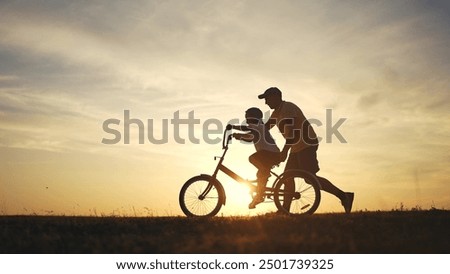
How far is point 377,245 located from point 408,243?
2.10 feet

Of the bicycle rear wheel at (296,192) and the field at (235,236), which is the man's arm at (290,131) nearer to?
the bicycle rear wheel at (296,192)

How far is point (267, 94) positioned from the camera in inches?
542

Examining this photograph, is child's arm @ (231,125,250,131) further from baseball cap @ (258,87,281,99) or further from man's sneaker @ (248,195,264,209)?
man's sneaker @ (248,195,264,209)

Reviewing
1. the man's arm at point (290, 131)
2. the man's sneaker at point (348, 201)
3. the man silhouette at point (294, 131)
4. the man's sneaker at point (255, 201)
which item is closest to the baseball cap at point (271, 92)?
the man silhouette at point (294, 131)

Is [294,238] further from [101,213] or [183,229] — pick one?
[101,213]

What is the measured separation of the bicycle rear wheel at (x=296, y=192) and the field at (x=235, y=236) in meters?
1.10

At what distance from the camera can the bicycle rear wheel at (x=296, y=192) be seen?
13.2m

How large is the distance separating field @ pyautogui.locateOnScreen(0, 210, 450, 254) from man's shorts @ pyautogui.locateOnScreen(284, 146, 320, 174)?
1781 millimetres

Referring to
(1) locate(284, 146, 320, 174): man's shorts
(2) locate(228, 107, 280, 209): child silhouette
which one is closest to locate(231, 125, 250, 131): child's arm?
(2) locate(228, 107, 280, 209): child silhouette

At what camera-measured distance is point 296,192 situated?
521 inches

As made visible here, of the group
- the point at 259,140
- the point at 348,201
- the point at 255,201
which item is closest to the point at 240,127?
the point at 259,140

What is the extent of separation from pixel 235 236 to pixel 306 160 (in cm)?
474
